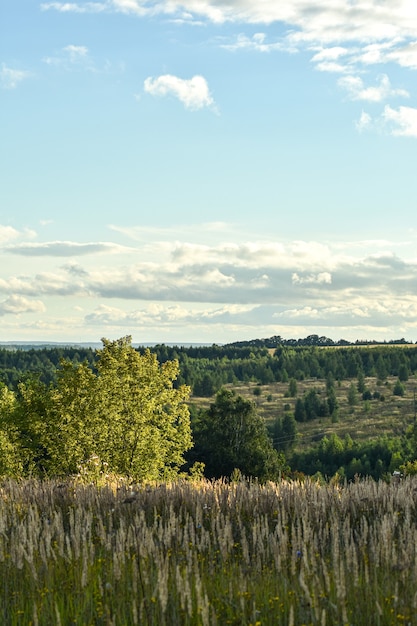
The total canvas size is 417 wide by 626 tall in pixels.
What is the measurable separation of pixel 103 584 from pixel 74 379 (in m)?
42.8

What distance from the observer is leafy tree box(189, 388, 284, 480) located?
79.9 m

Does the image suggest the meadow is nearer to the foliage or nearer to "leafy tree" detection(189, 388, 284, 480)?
the foliage

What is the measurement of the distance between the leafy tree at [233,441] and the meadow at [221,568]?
6750cm

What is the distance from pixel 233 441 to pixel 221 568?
73649mm

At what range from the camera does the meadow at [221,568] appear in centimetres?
712

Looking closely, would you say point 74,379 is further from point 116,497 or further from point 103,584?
point 103,584

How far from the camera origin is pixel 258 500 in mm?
11805

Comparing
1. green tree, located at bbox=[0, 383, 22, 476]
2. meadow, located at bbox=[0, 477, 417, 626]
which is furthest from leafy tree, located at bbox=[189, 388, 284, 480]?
meadow, located at bbox=[0, 477, 417, 626]

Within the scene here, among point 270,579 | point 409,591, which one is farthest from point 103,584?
point 409,591

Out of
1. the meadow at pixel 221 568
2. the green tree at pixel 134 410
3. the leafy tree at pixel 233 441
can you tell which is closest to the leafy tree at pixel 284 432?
the leafy tree at pixel 233 441

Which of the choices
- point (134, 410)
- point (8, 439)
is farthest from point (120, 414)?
point (8, 439)

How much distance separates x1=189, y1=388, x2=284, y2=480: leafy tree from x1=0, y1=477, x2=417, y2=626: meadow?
67500 mm

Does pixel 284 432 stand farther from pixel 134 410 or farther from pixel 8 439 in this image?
pixel 134 410

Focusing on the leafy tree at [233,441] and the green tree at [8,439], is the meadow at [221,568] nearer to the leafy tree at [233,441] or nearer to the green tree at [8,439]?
the green tree at [8,439]
